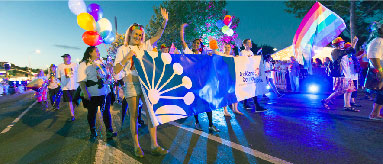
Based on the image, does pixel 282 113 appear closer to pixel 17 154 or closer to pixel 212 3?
pixel 17 154

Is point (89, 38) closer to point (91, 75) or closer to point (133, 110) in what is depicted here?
point (91, 75)

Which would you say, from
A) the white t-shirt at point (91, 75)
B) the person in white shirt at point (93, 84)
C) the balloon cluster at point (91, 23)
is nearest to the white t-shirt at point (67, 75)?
the balloon cluster at point (91, 23)

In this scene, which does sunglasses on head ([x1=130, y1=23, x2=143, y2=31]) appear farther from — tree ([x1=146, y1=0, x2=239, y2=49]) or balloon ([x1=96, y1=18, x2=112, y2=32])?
tree ([x1=146, y1=0, x2=239, y2=49])

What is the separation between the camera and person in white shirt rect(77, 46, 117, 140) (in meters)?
4.27

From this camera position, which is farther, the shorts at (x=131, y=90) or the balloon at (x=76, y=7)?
the balloon at (x=76, y=7)

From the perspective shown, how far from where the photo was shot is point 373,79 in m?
5.02

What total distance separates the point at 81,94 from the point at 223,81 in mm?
2933

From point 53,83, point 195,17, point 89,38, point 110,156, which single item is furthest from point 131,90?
Answer: point 195,17

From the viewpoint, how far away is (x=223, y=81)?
16.3 feet

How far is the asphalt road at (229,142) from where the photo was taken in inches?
125

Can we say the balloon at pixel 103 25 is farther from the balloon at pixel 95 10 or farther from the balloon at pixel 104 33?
the balloon at pixel 95 10

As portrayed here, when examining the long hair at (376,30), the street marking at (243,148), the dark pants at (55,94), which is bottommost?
the street marking at (243,148)

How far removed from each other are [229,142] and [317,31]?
4297mm

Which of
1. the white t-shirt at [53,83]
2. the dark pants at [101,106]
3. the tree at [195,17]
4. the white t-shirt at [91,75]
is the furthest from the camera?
the tree at [195,17]
